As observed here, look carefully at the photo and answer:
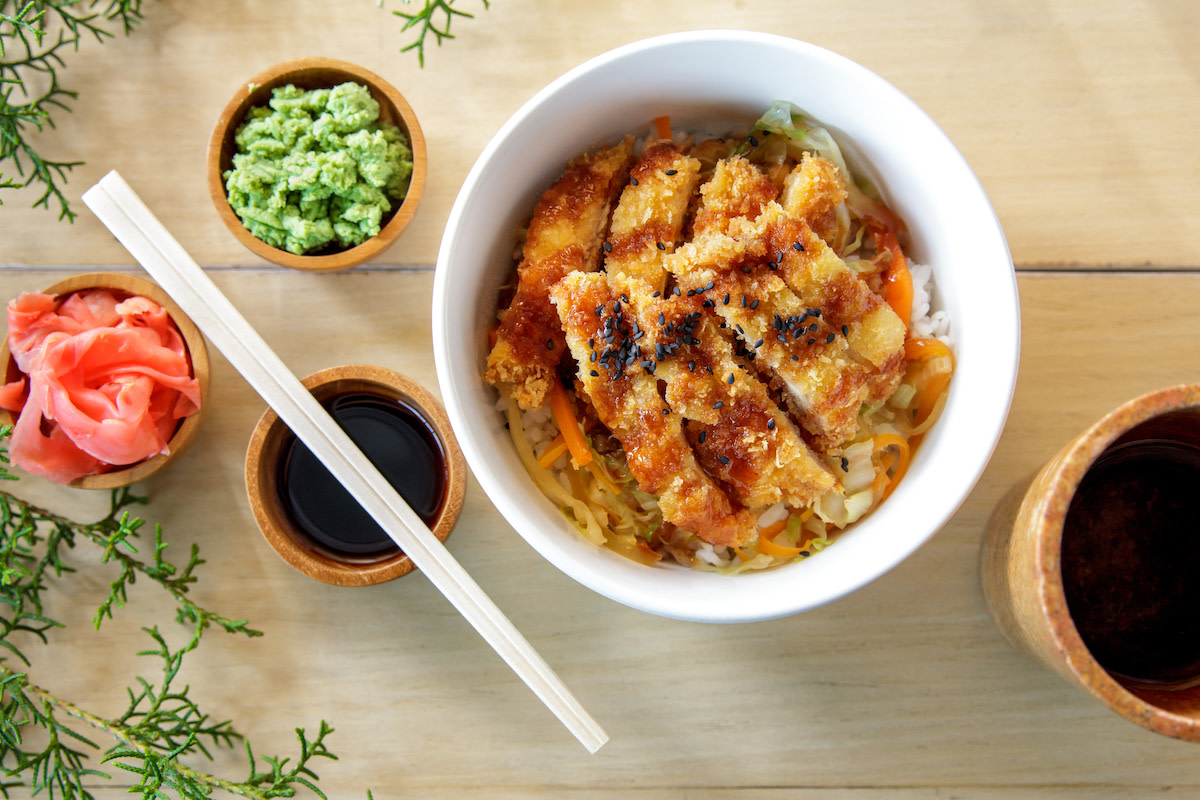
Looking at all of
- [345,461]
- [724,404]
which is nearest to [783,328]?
[724,404]

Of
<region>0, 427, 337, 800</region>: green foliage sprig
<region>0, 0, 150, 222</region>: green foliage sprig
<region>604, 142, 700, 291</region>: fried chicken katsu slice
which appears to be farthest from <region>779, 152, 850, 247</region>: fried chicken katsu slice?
<region>0, 0, 150, 222</region>: green foliage sprig

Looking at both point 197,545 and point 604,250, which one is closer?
point 604,250

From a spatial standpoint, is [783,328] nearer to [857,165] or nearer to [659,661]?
[857,165]

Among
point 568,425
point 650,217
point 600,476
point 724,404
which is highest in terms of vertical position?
point 650,217

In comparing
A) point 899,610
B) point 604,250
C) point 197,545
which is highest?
point 604,250

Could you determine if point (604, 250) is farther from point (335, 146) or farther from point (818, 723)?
point (818, 723)

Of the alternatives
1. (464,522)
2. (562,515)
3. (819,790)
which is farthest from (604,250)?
(819,790)

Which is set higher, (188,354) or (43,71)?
(43,71)
